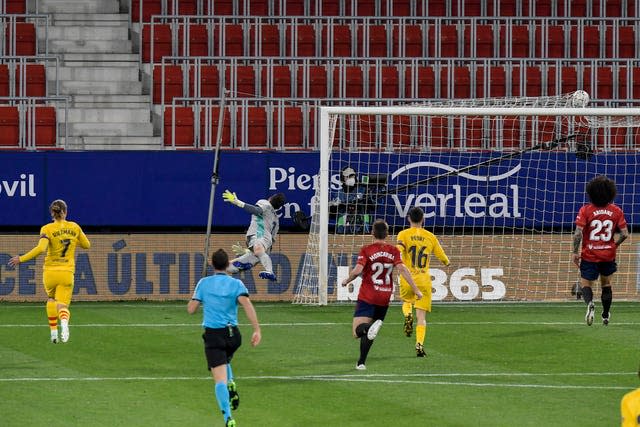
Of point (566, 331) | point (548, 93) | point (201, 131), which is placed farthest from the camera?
point (548, 93)

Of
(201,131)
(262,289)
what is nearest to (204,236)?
(262,289)

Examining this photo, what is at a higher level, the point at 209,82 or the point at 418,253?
the point at 209,82

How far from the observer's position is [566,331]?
19.4 meters

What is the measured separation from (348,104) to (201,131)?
11.2 feet

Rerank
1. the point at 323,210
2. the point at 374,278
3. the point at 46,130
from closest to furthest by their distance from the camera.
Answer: the point at 374,278, the point at 323,210, the point at 46,130

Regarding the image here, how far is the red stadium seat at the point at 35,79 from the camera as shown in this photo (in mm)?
28016

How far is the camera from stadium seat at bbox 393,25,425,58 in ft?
98.7

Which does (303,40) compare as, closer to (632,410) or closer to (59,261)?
(59,261)

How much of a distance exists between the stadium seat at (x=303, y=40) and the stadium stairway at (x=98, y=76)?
3.33 m

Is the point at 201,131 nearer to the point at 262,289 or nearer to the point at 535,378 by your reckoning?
the point at 262,289

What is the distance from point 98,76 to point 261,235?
8.08 metres

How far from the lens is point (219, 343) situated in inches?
456

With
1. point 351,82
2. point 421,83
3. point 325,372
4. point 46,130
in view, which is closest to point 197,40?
point 351,82

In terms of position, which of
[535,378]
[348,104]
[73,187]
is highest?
[348,104]
